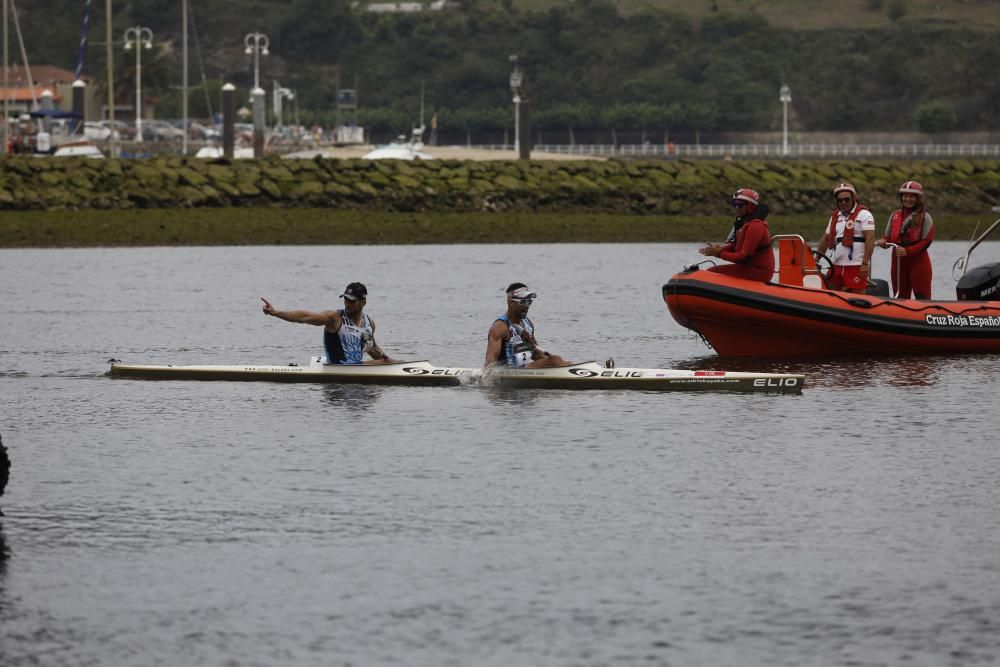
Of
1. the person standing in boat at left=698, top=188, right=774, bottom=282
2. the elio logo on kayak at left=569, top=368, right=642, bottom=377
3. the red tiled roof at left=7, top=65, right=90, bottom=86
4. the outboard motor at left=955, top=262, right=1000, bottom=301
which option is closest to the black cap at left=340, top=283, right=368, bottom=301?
the elio logo on kayak at left=569, top=368, right=642, bottom=377

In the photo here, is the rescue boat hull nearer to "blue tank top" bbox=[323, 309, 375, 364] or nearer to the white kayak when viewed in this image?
the white kayak

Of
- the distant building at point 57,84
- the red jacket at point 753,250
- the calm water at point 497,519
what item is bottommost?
the calm water at point 497,519

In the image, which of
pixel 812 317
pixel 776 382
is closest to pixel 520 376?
pixel 776 382

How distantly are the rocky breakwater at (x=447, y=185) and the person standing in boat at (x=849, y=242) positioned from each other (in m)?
29.7

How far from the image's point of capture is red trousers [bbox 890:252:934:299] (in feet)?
79.2

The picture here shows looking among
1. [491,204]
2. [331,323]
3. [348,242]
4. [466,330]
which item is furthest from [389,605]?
[491,204]

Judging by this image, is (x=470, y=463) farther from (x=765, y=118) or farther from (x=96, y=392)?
(x=765, y=118)

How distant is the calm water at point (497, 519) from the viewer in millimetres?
10969

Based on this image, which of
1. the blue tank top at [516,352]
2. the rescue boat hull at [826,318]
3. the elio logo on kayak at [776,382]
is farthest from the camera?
the rescue boat hull at [826,318]

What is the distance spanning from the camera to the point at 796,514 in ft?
46.4

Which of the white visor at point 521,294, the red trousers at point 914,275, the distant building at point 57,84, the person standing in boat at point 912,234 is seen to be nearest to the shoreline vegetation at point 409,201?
the red trousers at point 914,275

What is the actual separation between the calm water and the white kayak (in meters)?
0.17

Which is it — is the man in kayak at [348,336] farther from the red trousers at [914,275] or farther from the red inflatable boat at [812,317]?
the red trousers at [914,275]

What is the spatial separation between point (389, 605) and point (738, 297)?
A: 1196 cm
